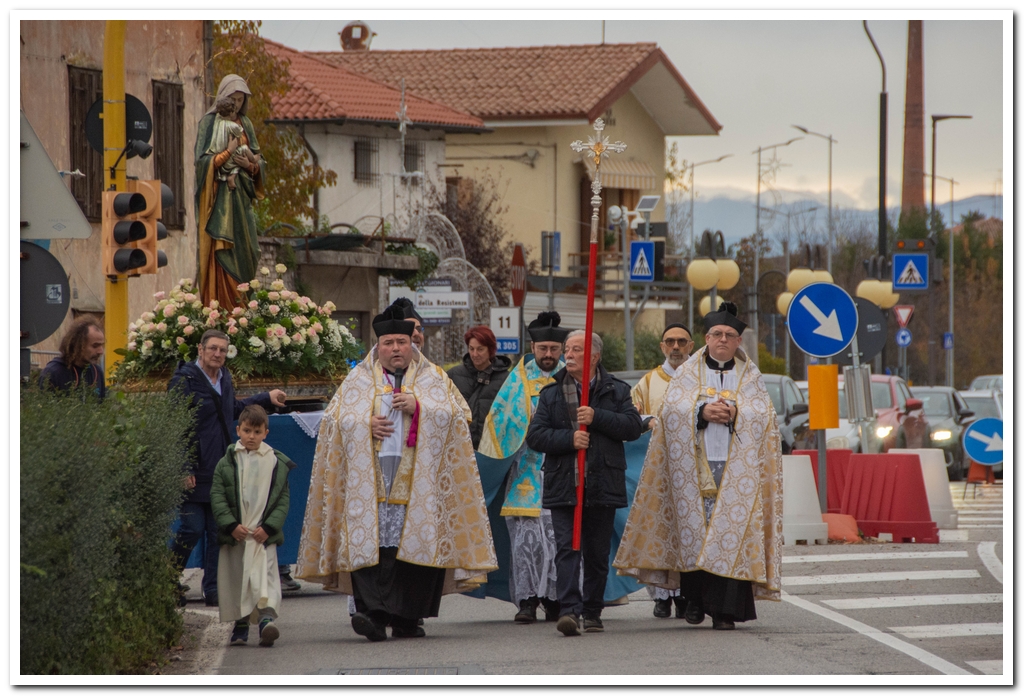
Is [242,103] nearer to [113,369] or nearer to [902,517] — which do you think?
[113,369]

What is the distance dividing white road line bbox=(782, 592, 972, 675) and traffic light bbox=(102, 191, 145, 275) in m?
5.27

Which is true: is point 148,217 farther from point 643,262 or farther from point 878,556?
point 643,262

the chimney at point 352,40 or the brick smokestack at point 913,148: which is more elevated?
the chimney at point 352,40

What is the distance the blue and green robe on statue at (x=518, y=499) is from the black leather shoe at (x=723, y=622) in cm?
116

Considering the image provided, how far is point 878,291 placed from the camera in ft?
109

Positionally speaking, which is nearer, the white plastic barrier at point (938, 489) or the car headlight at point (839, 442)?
the white plastic barrier at point (938, 489)

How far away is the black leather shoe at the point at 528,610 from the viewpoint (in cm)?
1057

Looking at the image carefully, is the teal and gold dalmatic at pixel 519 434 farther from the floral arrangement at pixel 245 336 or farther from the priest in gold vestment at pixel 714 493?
the floral arrangement at pixel 245 336

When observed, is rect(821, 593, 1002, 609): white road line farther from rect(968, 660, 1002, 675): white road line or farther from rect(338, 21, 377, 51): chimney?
rect(338, 21, 377, 51): chimney

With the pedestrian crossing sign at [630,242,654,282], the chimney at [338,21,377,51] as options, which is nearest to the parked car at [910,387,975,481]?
the pedestrian crossing sign at [630,242,654,282]

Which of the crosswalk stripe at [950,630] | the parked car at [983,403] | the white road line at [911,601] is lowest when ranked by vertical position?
the white road line at [911,601]

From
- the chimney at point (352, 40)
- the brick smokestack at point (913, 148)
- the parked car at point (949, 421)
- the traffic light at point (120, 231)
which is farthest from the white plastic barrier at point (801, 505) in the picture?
the chimney at point (352, 40)

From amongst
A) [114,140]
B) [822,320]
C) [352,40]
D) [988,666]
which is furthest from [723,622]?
[352,40]
